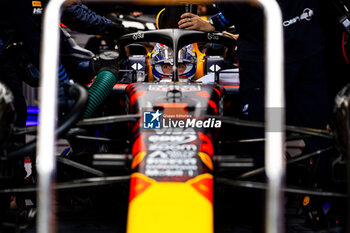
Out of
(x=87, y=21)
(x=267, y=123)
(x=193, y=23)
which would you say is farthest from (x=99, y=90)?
(x=267, y=123)

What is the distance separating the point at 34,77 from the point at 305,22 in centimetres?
188

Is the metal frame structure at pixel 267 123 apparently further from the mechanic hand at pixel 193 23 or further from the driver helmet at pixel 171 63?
the driver helmet at pixel 171 63

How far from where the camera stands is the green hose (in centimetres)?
207

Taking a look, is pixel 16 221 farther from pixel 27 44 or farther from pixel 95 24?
pixel 95 24

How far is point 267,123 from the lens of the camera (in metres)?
1.31

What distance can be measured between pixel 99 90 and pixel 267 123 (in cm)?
109

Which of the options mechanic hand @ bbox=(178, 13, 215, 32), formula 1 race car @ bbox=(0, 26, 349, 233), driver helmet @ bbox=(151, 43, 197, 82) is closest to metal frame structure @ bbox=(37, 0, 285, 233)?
formula 1 race car @ bbox=(0, 26, 349, 233)

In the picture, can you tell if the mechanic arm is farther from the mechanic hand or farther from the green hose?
the green hose

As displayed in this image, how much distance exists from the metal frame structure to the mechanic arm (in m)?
1.40

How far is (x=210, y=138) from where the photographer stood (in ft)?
5.91

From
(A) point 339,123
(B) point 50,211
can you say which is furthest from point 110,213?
(A) point 339,123

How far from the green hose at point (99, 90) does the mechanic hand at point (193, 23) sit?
55cm

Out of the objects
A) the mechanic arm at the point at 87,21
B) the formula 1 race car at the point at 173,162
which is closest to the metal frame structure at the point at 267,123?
the formula 1 race car at the point at 173,162

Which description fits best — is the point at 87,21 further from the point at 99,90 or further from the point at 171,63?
the point at 99,90
